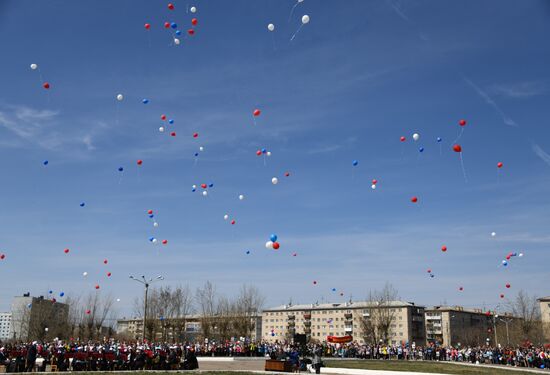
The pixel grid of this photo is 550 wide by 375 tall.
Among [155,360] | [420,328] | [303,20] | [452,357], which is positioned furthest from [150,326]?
[420,328]

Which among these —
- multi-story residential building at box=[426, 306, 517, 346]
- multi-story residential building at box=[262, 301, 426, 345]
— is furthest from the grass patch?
multi-story residential building at box=[426, 306, 517, 346]

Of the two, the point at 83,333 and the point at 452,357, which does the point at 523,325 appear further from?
the point at 83,333

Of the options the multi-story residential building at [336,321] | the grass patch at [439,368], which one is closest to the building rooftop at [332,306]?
the multi-story residential building at [336,321]

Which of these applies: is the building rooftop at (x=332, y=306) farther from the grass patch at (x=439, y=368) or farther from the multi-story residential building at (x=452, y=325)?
the grass patch at (x=439, y=368)

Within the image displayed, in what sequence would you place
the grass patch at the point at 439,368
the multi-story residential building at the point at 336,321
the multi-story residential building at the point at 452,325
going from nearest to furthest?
the grass patch at the point at 439,368 → the multi-story residential building at the point at 336,321 → the multi-story residential building at the point at 452,325

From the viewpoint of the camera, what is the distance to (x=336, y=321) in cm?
15425

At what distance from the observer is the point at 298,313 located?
165 m

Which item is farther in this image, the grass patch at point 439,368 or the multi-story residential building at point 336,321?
the multi-story residential building at point 336,321

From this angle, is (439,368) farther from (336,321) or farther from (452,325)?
(452,325)

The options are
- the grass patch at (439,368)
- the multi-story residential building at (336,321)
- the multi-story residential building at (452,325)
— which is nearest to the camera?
the grass patch at (439,368)

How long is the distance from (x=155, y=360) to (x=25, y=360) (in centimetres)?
660

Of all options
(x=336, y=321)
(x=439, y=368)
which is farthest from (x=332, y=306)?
(x=439, y=368)

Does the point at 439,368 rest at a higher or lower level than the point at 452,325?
higher

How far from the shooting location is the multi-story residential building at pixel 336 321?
5492 inches
